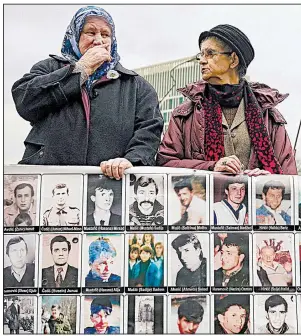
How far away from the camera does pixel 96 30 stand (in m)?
1.84

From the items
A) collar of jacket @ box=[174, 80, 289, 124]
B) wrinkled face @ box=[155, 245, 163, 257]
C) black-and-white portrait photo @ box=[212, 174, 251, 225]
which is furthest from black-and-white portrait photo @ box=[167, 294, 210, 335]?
collar of jacket @ box=[174, 80, 289, 124]

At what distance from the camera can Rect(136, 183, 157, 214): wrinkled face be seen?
5.37 feet

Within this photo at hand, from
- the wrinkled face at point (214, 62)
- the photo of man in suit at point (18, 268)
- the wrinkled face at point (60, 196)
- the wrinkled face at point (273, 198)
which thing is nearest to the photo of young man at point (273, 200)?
the wrinkled face at point (273, 198)

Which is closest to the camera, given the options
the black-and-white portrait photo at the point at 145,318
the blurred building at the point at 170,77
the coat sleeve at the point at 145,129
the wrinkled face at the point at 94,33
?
the black-and-white portrait photo at the point at 145,318

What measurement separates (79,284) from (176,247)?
0.90 feet

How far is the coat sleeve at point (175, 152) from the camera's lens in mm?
1792

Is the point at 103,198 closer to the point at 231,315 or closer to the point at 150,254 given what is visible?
the point at 150,254

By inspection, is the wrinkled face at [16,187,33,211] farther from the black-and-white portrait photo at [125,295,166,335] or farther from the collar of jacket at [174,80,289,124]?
the collar of jacket at [174,80,289,124]

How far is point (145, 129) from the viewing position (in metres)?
1.79

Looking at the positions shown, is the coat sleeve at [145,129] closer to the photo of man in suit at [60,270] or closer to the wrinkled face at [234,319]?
the photo of man in suit at [60,270]

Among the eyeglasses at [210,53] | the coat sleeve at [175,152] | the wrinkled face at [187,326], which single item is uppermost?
the eyeglasses at [210,53]

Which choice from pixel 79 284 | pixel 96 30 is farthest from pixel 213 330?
pixel 96 30

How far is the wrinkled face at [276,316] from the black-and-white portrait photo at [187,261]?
18 centimetres

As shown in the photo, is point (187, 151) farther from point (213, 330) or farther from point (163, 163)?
point (213, 330)
